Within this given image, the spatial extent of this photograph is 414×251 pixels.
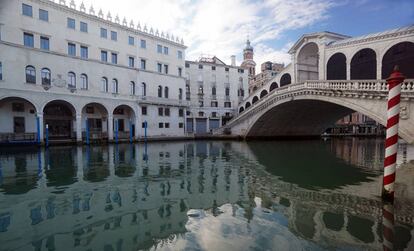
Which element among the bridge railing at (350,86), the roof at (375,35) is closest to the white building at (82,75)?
the bridge railing at (350,86)

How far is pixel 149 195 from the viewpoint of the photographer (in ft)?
19.9

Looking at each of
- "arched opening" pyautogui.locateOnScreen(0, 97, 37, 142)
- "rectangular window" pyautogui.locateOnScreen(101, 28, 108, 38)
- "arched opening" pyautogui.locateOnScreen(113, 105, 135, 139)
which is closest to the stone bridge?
"arched opening" pyautogui.locateOnScreen(113, 105, 135, 139)

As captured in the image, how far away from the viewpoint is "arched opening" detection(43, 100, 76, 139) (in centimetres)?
2316

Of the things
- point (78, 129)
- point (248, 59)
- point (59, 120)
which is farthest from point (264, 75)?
point (59, 120)

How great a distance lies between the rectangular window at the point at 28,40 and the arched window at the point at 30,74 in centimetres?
185

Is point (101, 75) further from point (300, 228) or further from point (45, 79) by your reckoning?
point (300, 228)

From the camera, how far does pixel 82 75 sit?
74.0ft

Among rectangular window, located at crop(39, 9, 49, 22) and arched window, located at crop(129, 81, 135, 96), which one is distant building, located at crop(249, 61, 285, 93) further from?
rectangular window, located at crop(39, 9, 49, 22)

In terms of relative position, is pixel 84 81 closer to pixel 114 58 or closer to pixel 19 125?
pixel 114 58

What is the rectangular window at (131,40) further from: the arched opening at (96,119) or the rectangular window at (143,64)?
the arched opening at (96,119)

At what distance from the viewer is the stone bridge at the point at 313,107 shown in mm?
11367

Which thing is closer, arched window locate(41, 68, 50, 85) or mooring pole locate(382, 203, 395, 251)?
mooring pole locate(382, 203, 395, 251)

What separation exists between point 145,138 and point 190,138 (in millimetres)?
5190

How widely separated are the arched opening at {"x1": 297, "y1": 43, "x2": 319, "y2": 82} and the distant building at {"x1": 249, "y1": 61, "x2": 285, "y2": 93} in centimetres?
2046
